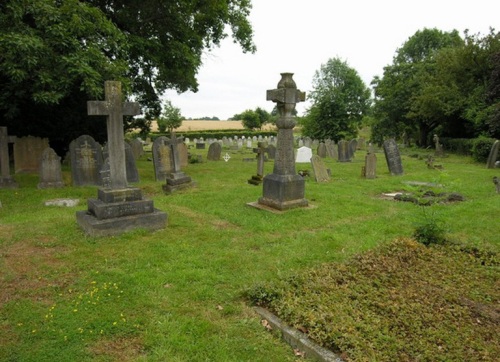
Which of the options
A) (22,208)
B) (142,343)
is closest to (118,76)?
(22,208)

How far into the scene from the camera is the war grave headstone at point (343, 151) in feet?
66.2

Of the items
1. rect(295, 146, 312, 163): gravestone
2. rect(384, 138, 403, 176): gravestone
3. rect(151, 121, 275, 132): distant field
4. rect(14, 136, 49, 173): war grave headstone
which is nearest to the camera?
rect(14, 136, 49, 173): war grave headstone

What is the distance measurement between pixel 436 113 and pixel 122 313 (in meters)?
28.3

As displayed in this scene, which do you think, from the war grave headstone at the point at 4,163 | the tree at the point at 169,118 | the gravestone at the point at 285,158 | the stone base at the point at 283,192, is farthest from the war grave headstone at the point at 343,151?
the tree at the point at 169,118

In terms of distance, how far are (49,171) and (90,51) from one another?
4.00 meters

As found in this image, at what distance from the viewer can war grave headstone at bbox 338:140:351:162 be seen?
2019 centimetres

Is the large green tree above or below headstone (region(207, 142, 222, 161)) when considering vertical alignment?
above

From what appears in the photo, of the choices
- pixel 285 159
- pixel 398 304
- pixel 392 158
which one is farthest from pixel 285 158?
pixel 392 158

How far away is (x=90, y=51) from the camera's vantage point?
31.5ft

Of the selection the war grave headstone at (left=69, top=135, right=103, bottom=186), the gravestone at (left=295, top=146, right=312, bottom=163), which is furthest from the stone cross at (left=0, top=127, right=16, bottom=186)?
the gravestone at (left=295, top=146, right=312, bottom=163)

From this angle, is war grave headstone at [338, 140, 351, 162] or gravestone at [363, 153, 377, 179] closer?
gravestone at [363, 153, 377, 179]

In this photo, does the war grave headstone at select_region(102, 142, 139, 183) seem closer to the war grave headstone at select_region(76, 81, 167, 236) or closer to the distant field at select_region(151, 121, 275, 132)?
the war grave headstone at select_region(76, 81, 167, 236)

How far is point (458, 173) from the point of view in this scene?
50.4 ft

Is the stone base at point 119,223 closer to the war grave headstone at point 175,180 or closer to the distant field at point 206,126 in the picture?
the war grave headstone at point 175,180
